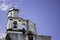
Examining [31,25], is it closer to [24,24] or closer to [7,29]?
[24,24]

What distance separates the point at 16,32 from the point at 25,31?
120cm

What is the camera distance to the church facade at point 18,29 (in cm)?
3531

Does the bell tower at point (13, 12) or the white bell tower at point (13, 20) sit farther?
the bell tower at point (13, 12)

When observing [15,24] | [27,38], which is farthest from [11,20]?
[27,38]

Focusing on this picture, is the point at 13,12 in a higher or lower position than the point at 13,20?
higher

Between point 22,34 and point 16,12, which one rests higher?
point 16,12

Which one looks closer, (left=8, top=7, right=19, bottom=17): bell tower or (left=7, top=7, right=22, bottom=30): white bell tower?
(left=7, top=7, right=22, bottom=30): white bell tower

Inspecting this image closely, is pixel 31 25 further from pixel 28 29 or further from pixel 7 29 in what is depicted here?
Answer: pixel 7 29

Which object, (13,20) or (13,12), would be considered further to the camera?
(13,12)

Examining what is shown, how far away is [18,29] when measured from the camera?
3575 cm

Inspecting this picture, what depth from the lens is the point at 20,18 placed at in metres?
36.7

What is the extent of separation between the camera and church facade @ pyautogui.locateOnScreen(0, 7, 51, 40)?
35.3 metres

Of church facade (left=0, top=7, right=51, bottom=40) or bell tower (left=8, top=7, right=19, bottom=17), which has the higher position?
bell tower (left=8, top=7, right=19, bottom=17)

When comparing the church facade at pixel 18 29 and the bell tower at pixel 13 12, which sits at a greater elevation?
the bell tower at pixel 13 12
